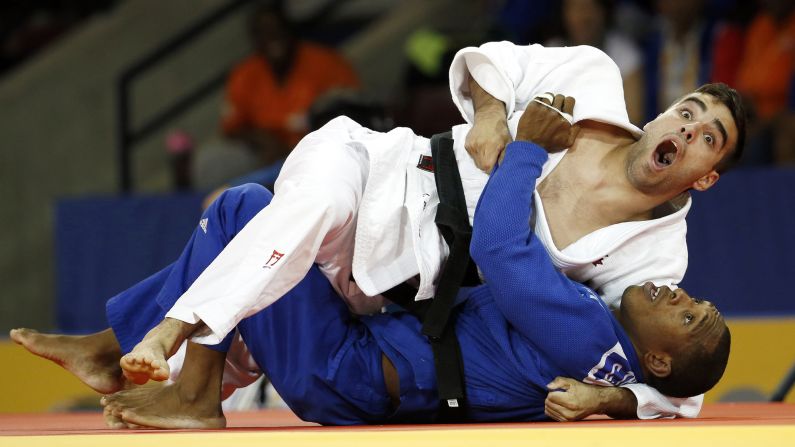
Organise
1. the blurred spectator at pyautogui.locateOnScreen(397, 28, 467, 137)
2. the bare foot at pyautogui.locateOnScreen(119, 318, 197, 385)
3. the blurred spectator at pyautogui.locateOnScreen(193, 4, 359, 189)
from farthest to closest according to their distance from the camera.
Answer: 1. the blurred spectator at pyautogui.locateOnScreen(193, 4, 359, 189)
2. the blurred spectator at pyautogui.locateOnScreen(397, 28, 467, 137)
3. the bare foot at pyautogui.locateOnScreen(119, 318, 197, 385)

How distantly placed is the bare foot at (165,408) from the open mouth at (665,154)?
1126 millimetres

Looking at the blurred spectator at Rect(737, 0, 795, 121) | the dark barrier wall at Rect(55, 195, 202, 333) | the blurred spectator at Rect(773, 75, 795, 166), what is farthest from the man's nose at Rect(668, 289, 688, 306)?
the dark barrier wall at Rect(55, 195, 202, 333)

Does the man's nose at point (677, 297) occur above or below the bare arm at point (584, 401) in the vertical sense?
above

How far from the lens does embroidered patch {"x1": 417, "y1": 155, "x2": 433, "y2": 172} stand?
9.46ft

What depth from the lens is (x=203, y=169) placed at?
6.24m

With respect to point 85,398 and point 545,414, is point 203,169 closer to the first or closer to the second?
point 85,398

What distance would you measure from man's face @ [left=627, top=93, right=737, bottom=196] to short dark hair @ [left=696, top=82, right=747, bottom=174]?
0.5 inches

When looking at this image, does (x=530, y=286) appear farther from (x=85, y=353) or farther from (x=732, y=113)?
(x=85, y=353)

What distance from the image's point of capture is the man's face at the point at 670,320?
8.46 feet

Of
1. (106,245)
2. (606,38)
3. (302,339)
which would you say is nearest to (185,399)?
(302,339)

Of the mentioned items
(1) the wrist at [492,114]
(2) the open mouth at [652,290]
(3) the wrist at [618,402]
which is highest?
(1) the wrist at [492,114]

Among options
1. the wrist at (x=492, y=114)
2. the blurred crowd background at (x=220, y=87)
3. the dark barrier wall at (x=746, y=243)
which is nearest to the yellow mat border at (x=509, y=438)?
the wrist at (x=492, y=114)

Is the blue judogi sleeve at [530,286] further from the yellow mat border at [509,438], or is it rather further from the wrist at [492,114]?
the yellow mat border at [509,438]

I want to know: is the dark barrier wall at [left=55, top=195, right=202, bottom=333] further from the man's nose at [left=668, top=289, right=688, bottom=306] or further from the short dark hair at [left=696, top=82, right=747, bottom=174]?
the man's nose at [left=668, top=289, right=688, bottom=306]
